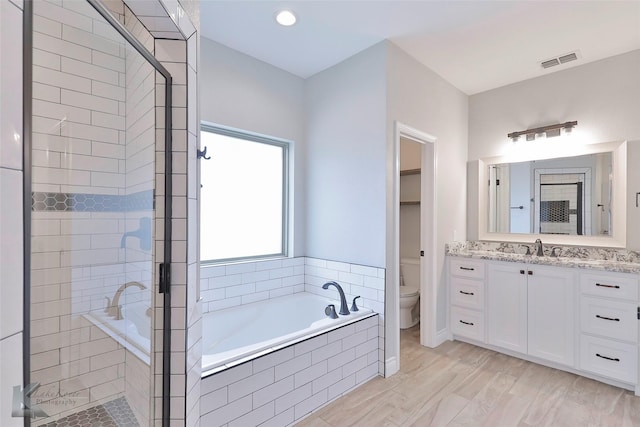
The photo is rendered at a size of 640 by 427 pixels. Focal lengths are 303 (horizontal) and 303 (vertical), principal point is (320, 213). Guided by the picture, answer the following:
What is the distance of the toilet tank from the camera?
3775mm

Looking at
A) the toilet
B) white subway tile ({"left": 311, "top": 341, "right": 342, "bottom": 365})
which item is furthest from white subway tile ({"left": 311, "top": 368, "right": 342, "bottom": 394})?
the toilet

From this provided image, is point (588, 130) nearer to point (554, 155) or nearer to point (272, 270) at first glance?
point (554, 155)

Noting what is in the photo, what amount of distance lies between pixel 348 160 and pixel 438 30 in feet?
3.97

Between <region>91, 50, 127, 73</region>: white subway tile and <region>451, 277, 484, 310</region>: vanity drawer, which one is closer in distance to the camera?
<region>91, 50, 127, 73</region>: white subway tile

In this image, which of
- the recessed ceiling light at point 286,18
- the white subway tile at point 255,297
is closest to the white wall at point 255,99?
the white subway tile at point 255,297

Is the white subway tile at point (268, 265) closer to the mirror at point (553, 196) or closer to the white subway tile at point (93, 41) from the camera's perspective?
the white subway tile at point (93, 41)

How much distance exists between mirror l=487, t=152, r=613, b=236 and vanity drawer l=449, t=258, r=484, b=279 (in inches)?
22.3

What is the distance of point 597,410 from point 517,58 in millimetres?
2801

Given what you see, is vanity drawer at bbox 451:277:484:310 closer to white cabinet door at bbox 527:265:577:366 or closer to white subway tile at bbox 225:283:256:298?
white cabinet door at bbox 527:265:577:366

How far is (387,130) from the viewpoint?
244 centimetres

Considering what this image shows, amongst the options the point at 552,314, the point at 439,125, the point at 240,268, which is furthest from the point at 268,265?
the point at 552,314

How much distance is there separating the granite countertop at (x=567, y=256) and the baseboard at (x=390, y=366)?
126 cm
